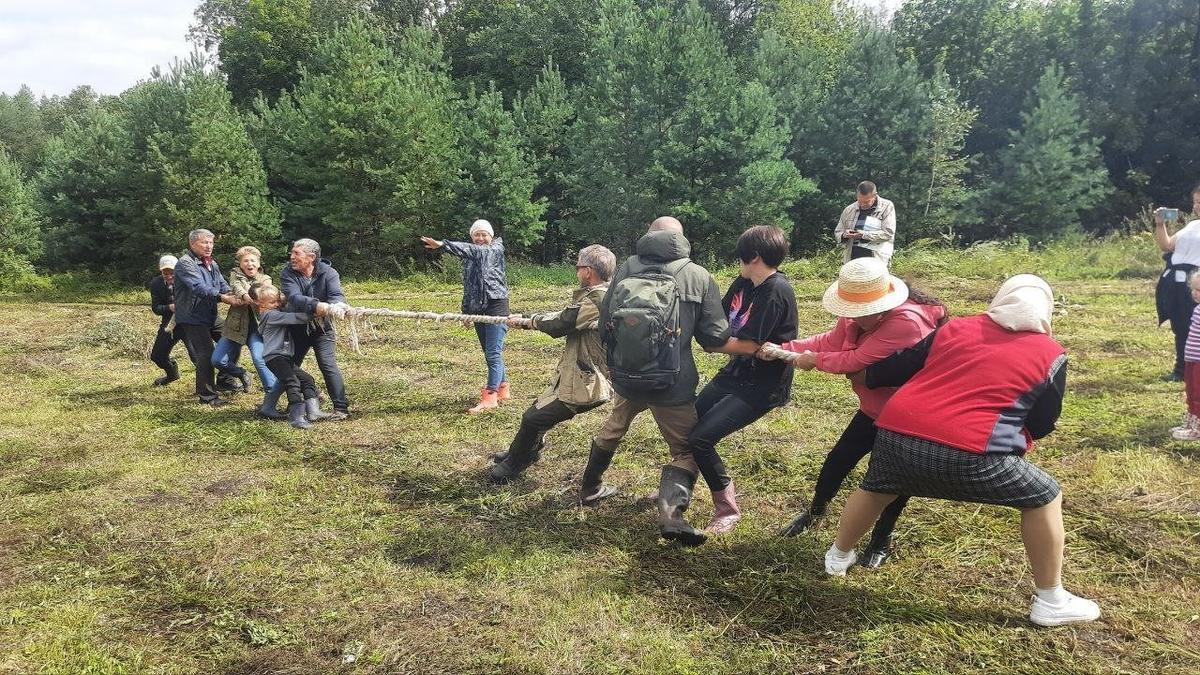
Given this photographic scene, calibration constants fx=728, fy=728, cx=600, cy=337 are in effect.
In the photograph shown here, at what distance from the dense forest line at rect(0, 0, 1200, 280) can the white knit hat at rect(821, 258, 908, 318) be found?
61.2ft

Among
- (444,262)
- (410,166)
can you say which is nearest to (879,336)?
(444,262)

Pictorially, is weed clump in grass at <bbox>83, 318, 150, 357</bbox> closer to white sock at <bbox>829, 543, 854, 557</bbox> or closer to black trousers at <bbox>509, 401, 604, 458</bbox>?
black trousers at <bbox>509, 401, 604, 458</bbox>

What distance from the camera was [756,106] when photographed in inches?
854

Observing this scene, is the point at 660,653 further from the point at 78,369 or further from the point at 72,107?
the point at 72,107

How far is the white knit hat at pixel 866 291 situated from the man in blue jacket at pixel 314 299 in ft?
16.0

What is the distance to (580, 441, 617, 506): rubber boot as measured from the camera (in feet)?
15.5

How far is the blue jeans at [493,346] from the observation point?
24.1 feet

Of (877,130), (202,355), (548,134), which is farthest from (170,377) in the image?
(877,130)

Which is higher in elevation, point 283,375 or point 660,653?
point 283,375

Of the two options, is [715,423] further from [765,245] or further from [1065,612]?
[1065,612]

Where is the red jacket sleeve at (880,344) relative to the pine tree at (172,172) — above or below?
below

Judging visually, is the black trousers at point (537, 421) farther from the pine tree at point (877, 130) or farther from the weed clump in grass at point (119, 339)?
the pine tree at point (877, 130)

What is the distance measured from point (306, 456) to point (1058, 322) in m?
10.5

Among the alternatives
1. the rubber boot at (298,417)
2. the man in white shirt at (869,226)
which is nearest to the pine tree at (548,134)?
the man in white shirt at (869,226)
